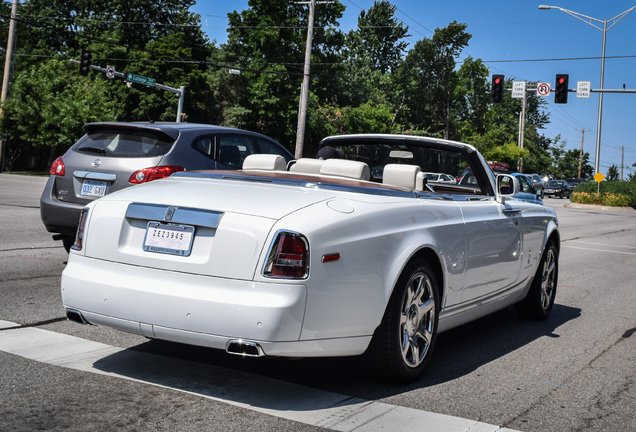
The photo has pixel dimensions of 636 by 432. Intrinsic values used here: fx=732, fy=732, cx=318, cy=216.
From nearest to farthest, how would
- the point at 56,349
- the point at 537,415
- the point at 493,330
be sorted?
the point at 537,415 → the point at 56,349 → the point at 493,330

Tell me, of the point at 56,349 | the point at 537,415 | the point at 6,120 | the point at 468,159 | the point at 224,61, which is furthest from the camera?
the point at 224,61

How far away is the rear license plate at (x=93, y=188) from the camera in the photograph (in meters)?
7.80

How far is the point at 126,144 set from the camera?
316 inches

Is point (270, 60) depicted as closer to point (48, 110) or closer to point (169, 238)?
point (48, 110)

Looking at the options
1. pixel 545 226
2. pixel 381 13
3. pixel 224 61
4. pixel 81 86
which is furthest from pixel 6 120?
pixel 381 13

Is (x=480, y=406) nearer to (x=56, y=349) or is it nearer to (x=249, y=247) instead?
(x=249, y=247)

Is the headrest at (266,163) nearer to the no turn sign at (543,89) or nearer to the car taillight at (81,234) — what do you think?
the car taillight at (81,234)

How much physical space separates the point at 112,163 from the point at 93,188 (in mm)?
335

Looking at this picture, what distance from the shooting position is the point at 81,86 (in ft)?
158


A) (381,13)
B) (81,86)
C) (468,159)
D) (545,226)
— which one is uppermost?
(381,13)

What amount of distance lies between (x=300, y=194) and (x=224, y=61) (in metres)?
54.1

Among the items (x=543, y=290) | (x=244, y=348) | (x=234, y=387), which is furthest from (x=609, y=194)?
(x=244, y=348)

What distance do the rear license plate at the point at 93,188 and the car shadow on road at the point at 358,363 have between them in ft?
10.6

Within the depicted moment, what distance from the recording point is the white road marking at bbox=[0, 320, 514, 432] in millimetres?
3600
